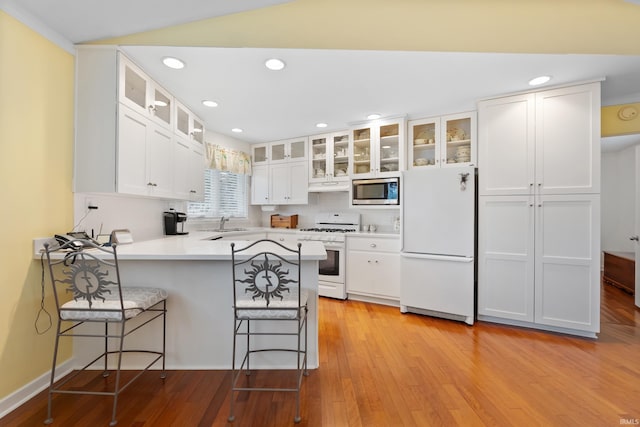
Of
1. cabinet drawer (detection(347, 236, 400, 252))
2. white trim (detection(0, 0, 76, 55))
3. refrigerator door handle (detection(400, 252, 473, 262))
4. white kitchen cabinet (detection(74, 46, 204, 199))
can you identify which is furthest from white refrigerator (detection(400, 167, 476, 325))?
white trim (detection(0, 0, 76, 55))

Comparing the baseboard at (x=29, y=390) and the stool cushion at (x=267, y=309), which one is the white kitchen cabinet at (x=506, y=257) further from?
the baseboard at (x=29, y=390)

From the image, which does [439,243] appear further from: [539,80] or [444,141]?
[539,80]

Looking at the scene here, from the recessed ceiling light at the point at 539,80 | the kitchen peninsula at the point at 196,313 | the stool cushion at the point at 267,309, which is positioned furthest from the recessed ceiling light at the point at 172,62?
the recessed ceiling light at the point at 539,80

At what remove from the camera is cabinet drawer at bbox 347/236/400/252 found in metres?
3.43

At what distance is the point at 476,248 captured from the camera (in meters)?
3.04

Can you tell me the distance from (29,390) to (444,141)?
13.3 feet

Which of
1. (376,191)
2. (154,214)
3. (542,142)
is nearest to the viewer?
(542,142)

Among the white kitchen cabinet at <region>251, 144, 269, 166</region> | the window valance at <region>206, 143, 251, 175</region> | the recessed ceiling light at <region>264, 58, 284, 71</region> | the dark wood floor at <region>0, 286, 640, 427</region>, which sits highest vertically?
the recessed ceiling light at <region>264, 58, 284, 71</region>

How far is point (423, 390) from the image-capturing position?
180cm

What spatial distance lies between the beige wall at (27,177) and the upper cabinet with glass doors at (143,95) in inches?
13.5

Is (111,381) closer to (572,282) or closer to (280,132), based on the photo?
(280,132)

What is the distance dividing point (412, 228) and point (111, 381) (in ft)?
9.50

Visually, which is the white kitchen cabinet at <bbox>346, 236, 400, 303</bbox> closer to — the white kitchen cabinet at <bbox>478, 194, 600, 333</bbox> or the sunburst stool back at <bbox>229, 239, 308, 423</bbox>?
the white kitchen cabinet at <bbox>478, 194, 600, 333</bbox>

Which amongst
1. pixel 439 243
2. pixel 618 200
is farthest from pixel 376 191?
pixel 618 200
